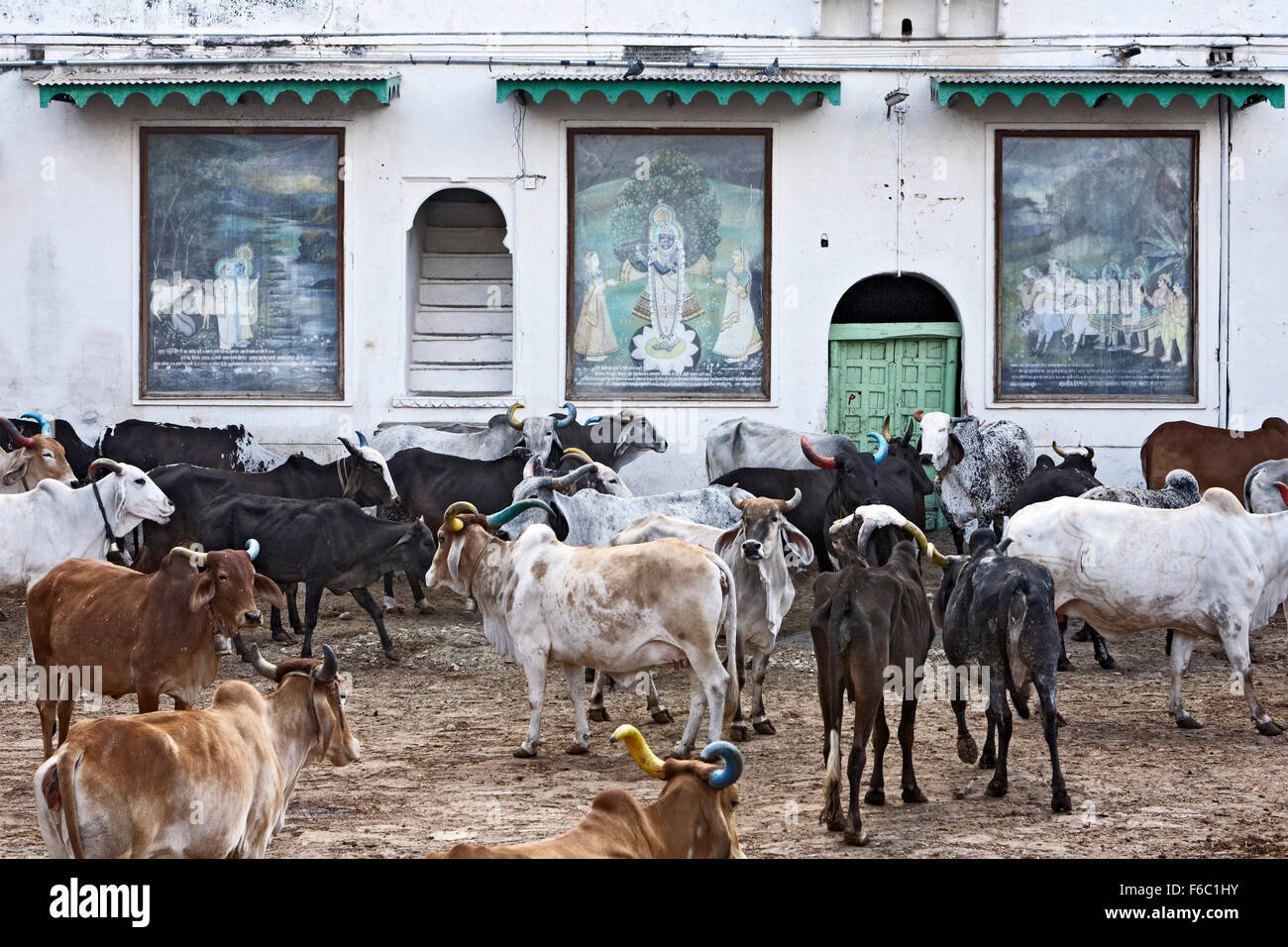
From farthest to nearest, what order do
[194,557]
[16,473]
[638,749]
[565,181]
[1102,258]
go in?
[1102,258] < [565,181] < [16,473] < [194,557] < [638,749]

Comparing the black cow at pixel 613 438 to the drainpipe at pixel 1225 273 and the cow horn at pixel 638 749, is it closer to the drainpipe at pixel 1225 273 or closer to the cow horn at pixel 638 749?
the drainpipe at pixel 1225 273

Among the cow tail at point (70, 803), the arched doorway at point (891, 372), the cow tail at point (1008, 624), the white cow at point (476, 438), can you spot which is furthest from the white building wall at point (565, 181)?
the cow tail at point (70, 803)

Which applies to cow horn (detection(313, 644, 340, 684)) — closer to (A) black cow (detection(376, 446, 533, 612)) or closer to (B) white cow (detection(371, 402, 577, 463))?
(A) black cow (detection(376, 446, 533, 612))

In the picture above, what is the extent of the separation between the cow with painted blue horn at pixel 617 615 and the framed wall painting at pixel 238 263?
8622mm

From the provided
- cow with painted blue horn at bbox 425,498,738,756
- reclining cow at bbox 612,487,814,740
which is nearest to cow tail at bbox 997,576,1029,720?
cow with painted blue horn at bbox 425,498,738,756

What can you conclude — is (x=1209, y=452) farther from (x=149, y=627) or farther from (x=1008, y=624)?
(x=149, y=627)

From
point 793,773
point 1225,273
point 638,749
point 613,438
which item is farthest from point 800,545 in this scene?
point 1225,273

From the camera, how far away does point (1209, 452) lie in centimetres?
1504

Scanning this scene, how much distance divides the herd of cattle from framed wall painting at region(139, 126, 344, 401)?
1344 mm

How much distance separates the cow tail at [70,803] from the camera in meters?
4.94

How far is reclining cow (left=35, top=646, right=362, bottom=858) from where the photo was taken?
4996 mm

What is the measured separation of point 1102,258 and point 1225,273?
1337mm

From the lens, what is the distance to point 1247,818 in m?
7.18

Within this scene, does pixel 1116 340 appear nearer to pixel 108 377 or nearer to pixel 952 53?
pixel 952 53
